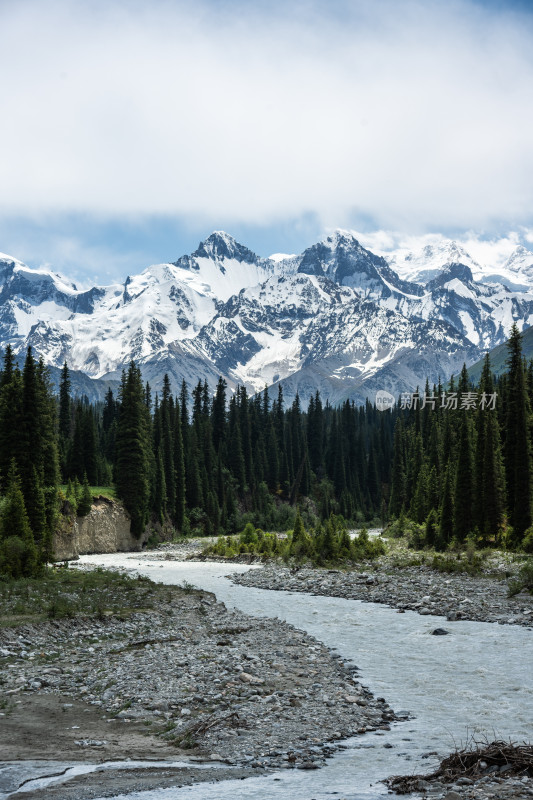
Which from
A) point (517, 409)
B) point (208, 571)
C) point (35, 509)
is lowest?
point (208, 571)

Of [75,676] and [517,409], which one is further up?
[517,409]

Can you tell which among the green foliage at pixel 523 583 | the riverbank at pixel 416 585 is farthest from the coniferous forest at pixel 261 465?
the green foliage at pixel 523 583

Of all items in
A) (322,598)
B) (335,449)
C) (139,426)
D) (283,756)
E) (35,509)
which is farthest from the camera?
(335,449)

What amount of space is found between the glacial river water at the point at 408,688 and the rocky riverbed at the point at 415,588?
141 centimetres

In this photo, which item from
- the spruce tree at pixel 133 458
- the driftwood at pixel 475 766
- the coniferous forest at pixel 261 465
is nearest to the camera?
the driftwood at pixel 475 766

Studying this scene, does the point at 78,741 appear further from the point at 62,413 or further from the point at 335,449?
the point at 335,449

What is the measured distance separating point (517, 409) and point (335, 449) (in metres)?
102

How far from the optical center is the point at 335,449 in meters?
161

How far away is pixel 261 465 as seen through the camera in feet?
451

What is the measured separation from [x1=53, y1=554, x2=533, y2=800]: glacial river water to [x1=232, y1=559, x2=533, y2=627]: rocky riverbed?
4.62ft

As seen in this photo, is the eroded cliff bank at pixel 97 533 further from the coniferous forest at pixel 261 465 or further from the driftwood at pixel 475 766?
the driftwood at pixel 475 766

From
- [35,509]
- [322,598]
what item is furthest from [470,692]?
[35,509]

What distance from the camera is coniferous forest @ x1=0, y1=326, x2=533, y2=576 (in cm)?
4934

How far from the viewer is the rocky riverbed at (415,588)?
2936 centimetres
